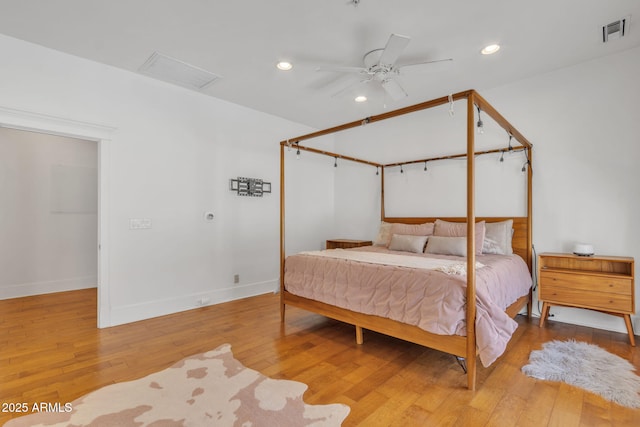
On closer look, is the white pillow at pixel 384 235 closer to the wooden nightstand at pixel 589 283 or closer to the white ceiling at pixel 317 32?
the wooden nightstand at pixel 589 283

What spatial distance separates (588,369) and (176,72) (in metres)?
4.80

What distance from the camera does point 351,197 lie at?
18.7ft

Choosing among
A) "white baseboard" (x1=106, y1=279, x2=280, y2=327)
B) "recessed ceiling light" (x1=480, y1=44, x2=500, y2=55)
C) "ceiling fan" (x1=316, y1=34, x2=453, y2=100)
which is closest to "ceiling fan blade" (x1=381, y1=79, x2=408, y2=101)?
"ceiling fan" (x1=316, y1=34, x2=453, y2=100)

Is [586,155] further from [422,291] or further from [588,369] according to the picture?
[422,291]

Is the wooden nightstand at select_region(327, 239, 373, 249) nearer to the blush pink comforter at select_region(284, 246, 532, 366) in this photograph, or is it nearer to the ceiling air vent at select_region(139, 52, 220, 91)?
the blush pink comforter at select_region(284, 246, 532, 366)

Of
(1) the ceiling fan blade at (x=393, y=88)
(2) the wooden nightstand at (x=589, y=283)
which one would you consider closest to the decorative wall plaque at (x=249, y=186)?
(1) the ceiling fan blade at (x=393, y=88)

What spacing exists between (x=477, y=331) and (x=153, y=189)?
3707 millimetres

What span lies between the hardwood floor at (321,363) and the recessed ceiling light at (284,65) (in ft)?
9.36

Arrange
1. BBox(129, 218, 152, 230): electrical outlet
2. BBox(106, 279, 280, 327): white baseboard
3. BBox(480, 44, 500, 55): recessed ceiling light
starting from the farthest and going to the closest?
1. BBox(129, 218, 152, 230): electrical outlet
2. BBox(106, 279, 280, 327): white baseboard
3. BBox(480, 44, 500, 55): recessed ceiling light

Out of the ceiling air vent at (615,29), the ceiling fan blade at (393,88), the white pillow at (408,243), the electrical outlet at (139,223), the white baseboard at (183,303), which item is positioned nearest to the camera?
the ceiling air vent at (615,29)

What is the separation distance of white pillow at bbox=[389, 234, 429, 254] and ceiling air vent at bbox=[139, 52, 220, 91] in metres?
3.03

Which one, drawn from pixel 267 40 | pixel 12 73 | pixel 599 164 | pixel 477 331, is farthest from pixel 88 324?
pixel 599 164

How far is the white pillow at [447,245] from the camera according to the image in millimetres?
3516

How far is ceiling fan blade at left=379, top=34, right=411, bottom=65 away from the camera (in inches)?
89.0
